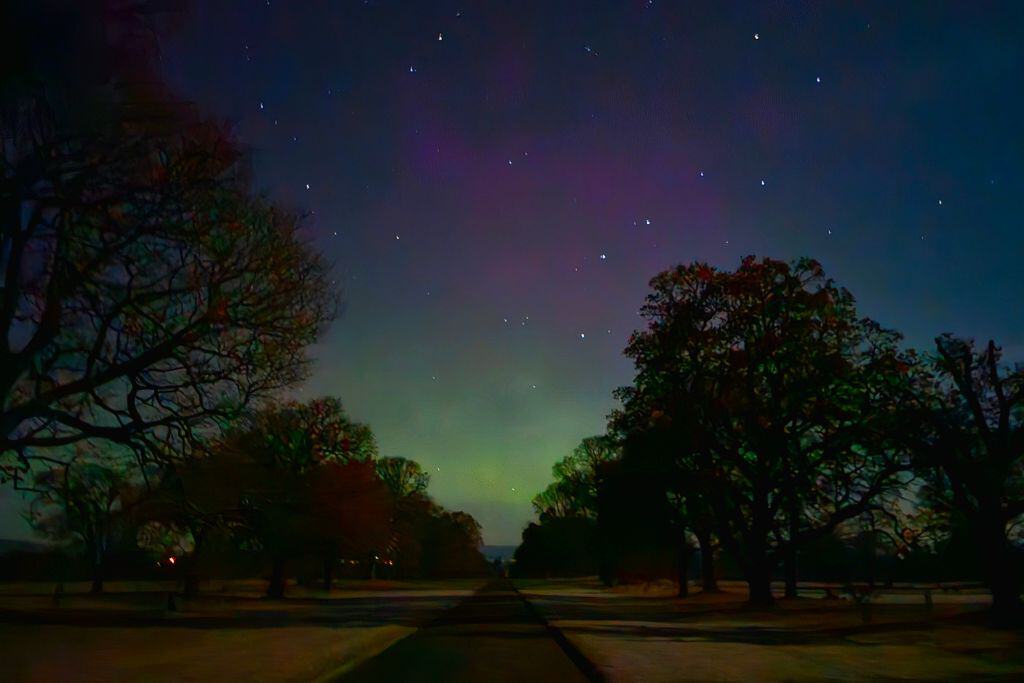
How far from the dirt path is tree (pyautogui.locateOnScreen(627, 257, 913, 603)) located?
43.3ft

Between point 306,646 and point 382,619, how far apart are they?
13.4 meters

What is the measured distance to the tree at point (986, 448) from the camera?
25484 millimetres

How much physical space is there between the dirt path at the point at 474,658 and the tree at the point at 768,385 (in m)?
13.2

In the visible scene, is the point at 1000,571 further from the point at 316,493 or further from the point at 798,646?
the point at 316,493

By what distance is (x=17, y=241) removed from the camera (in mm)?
17859

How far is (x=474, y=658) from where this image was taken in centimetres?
1705

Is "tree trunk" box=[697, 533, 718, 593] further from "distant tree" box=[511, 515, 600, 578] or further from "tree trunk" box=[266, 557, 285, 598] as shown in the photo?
"distant tree" box=[511, 515, 600, 578]

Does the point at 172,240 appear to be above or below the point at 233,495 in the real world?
above

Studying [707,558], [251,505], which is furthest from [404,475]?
[251,505]

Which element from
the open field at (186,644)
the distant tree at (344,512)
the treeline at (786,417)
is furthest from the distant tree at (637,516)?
the open field at (186,644)

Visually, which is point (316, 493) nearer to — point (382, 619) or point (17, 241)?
point (382, 619)

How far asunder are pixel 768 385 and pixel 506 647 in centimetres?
2091

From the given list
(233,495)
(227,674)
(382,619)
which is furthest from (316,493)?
(227,674)

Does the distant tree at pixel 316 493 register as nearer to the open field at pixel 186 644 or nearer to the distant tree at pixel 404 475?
the open field at pixel 186 644
